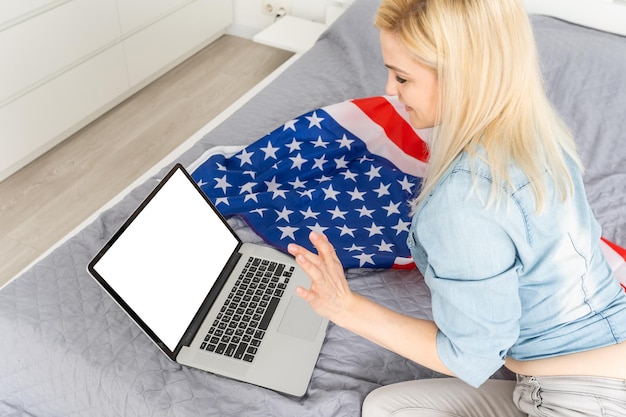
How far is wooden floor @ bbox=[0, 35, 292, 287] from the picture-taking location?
6.89ft

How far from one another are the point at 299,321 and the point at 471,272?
1.66ft

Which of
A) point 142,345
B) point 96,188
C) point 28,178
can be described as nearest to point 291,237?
point 142,345

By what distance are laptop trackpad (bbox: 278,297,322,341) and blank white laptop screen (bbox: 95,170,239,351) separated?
0.59 ft

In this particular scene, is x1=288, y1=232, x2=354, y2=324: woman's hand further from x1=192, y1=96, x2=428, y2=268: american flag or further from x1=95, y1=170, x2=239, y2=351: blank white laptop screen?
x1=192, y1=96, x2=428, y2=268: american flag

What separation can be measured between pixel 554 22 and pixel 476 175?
5.66ft

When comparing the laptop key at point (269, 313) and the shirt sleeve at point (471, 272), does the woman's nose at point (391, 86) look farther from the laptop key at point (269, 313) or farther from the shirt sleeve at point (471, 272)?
the laptop key at point (269, 313)

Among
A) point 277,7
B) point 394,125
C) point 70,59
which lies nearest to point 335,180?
point 394,125

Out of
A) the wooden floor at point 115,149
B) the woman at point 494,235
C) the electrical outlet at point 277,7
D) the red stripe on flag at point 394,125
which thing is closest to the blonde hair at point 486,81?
the woman at point 494,235

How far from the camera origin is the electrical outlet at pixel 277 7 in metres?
3.19

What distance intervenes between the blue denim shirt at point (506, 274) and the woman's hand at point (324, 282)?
140 millimetres

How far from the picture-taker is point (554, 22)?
2250mm

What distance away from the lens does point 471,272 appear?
32.1 inches

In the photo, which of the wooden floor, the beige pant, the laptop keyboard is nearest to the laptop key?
Result: the laptop keyboard

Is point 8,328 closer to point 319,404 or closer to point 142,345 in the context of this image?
point 142,345
